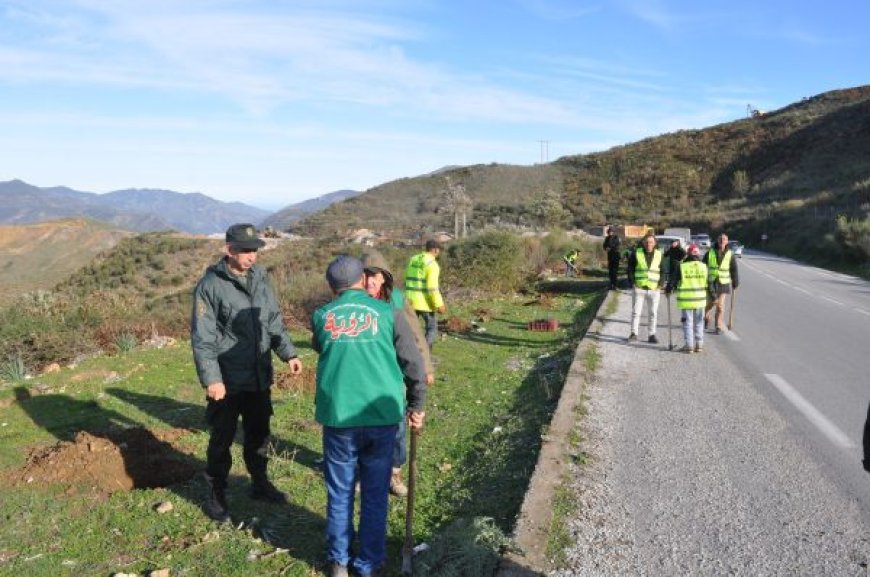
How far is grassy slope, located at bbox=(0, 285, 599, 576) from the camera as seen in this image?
4.25m

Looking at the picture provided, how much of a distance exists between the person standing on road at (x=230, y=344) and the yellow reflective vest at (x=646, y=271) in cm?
786

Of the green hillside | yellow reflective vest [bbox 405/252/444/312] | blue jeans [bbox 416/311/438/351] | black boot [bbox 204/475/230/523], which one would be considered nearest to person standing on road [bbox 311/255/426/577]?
black boot [bbox 204/475/230/523]

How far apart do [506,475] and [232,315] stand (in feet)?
8.36

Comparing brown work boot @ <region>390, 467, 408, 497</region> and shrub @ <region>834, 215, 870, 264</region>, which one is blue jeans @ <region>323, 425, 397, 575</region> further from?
shrub @ <region>834, 215, 870, 264</region>

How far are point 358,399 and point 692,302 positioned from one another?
26.0ft

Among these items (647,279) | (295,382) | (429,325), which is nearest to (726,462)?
(429,325)

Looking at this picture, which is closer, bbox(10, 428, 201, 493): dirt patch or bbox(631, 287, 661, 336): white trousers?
bbox(10, 428, 201, 493): dirt patch

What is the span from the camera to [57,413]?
7441 millimetres

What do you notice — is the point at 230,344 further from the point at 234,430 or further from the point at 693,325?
the point at 693,325

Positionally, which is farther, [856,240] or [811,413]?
[856,240]

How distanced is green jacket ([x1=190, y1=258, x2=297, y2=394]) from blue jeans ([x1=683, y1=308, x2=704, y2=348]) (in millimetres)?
7499

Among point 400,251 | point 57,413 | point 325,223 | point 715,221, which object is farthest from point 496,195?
point 57,413

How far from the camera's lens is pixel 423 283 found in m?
8.92

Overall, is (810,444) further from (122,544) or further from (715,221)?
(715,221)
